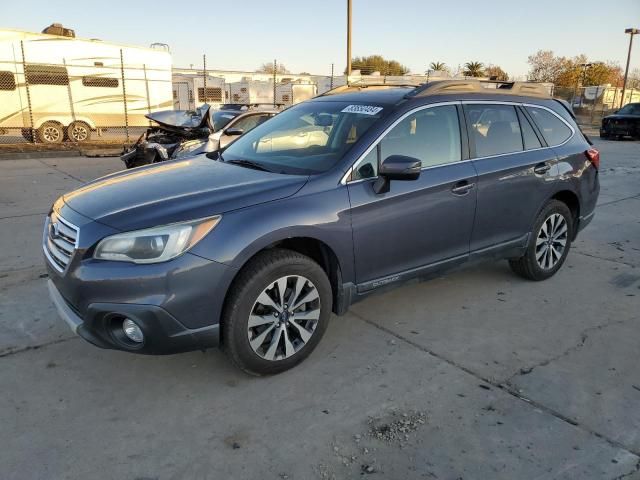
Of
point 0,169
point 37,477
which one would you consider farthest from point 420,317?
point 0,169

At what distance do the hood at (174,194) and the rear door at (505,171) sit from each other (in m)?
1.60

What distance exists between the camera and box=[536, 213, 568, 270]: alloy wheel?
4.70 m

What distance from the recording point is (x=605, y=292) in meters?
4.68

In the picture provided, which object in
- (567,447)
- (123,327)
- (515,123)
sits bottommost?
(567,447)

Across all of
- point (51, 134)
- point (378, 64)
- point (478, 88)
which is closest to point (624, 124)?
point (478, 88)

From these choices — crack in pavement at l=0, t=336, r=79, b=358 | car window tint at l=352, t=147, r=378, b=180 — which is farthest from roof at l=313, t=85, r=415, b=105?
crack in pavement at l=0, t=336, r=79, b=358

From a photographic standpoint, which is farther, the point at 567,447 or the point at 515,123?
the point at 515,123

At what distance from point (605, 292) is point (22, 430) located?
4.62 meters

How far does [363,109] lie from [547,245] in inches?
89.7

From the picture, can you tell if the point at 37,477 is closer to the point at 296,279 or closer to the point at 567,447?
the point at 296,279

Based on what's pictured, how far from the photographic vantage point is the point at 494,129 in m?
4.26

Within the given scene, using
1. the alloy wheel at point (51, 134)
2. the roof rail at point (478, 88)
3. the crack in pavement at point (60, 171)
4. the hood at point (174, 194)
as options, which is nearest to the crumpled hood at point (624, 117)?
the roof rail at point (478, 88)

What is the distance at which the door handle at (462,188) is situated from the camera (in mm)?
3824

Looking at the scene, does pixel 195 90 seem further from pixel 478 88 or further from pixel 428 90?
pixel 428 90
